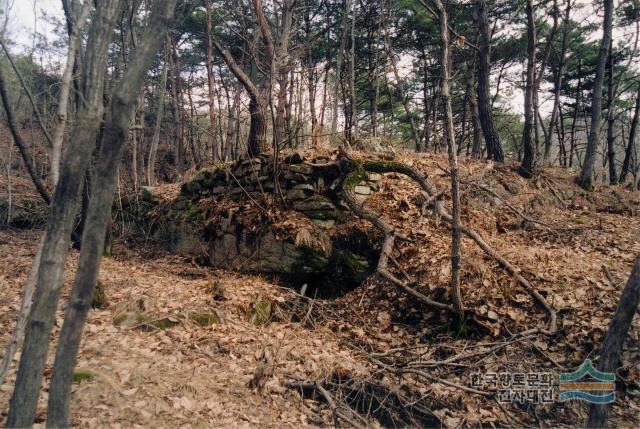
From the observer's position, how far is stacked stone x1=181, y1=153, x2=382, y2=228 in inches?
276

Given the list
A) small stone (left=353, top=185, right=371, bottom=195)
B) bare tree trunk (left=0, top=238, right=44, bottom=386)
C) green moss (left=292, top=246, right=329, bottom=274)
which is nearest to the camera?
bare tree trunk (left=0, top=238, right=44, bottom=386)

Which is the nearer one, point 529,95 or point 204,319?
point 204,319

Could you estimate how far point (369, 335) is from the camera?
528 centimetres

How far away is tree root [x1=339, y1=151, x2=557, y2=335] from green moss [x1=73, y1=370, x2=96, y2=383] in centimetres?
384

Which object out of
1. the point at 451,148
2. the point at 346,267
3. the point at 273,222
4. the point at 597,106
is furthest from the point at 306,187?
the point at 597,106

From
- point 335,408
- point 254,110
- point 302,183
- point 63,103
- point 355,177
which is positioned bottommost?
point 335,408

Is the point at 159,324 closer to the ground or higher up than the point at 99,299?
closer to the ground

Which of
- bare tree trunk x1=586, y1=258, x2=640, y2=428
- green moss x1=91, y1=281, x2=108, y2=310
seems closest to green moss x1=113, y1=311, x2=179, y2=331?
green moss x1=91, y1=281, x2=108, y2=310

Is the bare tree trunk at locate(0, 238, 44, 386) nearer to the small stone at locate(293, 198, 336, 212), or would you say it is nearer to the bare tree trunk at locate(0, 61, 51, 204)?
the bare tree trunk at locate(0, 61, 51, 204)

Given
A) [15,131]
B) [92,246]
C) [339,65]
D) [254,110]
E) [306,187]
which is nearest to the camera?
[92,246]

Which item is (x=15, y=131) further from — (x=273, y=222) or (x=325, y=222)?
(x=325, y=222)

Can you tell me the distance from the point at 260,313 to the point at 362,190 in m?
3.17

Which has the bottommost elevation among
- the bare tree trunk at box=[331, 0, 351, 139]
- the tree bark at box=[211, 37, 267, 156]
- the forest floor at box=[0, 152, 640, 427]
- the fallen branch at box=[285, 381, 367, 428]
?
the fallen branch at box=[285, 381, 367, 428]

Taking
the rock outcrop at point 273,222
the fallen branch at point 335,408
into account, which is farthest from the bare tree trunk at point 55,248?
the rock outcrop at point 273,222
